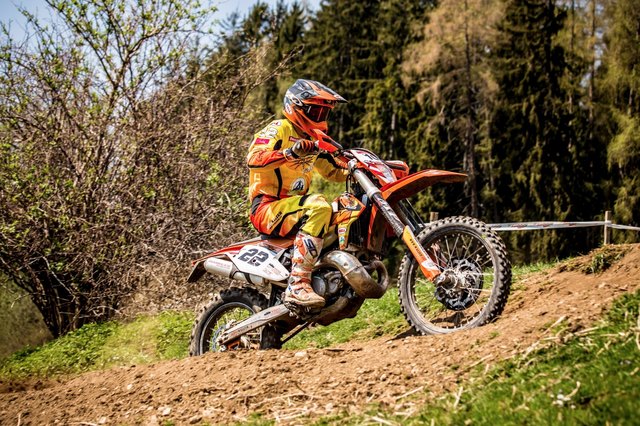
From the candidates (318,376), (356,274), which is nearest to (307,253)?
(356,274)

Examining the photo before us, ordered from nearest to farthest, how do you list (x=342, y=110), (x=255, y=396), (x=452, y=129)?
(x=255, y=396)
(x=452, y=129)
(x=342, y=110)

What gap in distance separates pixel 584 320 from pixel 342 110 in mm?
38065

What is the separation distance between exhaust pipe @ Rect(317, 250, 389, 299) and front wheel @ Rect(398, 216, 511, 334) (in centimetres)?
25

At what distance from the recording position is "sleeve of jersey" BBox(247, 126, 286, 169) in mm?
6918

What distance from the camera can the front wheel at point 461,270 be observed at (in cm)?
598

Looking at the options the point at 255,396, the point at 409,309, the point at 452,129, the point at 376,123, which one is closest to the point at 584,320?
the point at 409,309

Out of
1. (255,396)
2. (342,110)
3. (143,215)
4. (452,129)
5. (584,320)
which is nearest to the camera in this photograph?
(584,320)

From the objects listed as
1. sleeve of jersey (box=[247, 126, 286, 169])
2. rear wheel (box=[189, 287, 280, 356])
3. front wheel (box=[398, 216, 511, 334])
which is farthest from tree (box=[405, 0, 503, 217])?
front wheel (box=[398, 216, 511, 334])

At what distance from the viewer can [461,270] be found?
6.26m

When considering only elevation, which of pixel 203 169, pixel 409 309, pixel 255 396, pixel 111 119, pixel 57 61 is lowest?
pixel 255 396

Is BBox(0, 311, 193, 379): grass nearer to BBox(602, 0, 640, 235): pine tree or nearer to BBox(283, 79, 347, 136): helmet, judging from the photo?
BBox(283, 79, 347, 136): helmet

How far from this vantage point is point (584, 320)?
16.9 feet

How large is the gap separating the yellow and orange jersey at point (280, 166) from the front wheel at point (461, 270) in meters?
Result: 1.36

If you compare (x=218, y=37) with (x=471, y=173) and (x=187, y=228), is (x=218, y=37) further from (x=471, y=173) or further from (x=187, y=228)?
(x=471, y=173)
